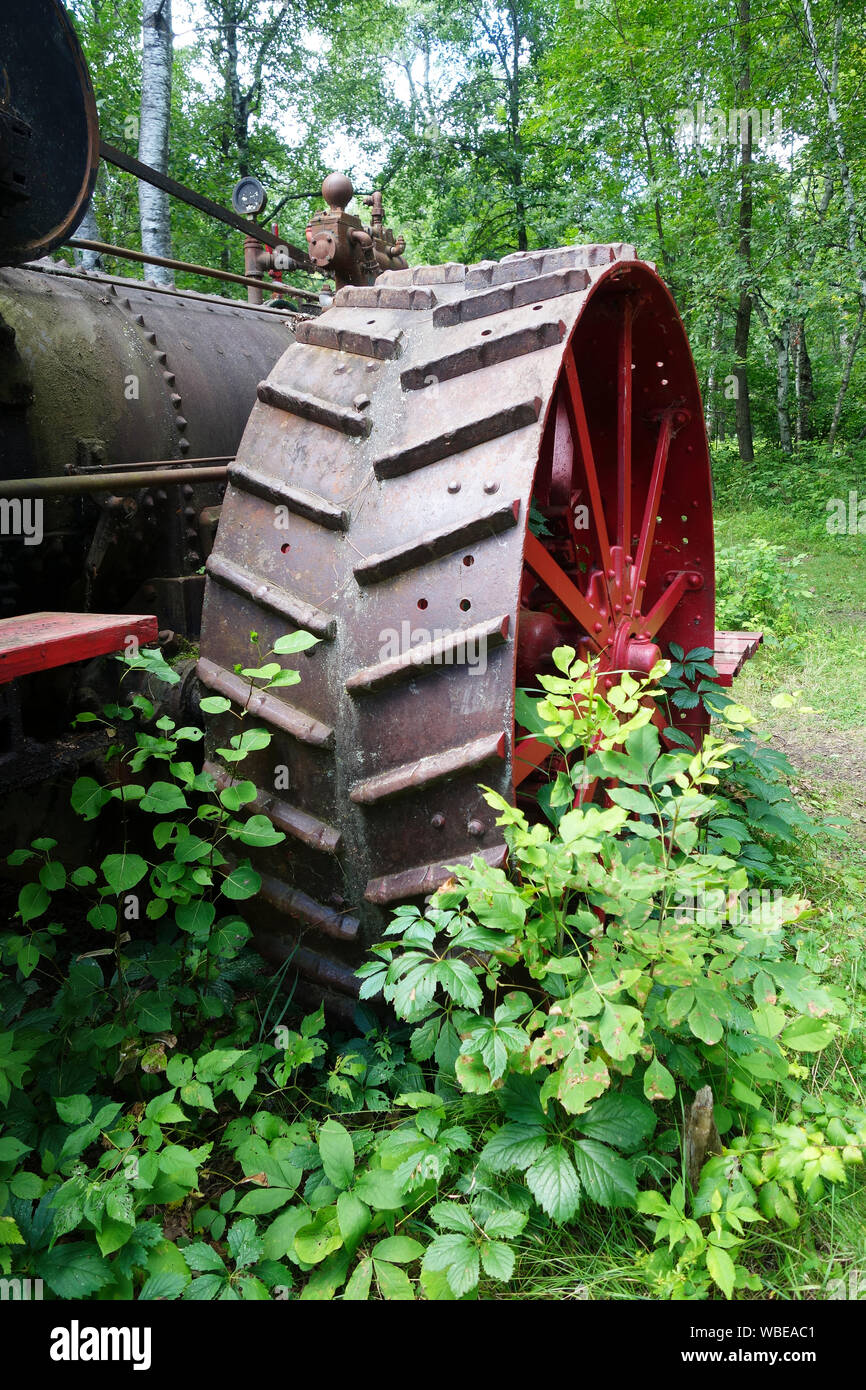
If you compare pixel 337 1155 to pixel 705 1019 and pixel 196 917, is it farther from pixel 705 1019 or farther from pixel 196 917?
pixel 705 1019

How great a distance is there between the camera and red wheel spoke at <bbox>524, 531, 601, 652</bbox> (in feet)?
6.76

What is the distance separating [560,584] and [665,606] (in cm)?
100

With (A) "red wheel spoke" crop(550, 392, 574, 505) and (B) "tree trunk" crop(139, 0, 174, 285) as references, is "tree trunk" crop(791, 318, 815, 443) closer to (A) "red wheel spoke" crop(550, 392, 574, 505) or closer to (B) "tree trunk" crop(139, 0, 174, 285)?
(B) "tree trunk" crop(139, 0, 174, 285)

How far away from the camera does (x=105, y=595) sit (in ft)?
8.03

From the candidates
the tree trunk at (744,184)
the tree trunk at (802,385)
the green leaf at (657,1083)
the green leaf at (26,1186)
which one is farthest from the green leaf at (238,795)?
the tree trunk at (802,385)

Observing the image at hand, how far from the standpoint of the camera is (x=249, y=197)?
4914 mm

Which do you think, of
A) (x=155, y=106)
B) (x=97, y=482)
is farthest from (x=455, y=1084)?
(x=155, y=106)

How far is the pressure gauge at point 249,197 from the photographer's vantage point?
4867 mm

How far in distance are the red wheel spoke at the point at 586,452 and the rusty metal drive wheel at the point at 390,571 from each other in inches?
0.8

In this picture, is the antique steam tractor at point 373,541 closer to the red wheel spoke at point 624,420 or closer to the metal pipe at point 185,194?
the red wheel spoke at point 624,420

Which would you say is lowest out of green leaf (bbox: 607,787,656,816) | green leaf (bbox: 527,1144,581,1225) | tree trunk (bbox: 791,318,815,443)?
green leaf (bbox: 527,1144,581,1225)

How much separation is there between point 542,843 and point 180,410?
181 centimetres

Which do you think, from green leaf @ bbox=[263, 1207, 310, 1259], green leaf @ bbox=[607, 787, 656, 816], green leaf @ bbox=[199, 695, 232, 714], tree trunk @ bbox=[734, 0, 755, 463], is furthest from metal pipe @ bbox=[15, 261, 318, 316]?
tree trunk @ bbox=[734, 0, 755, 463]
